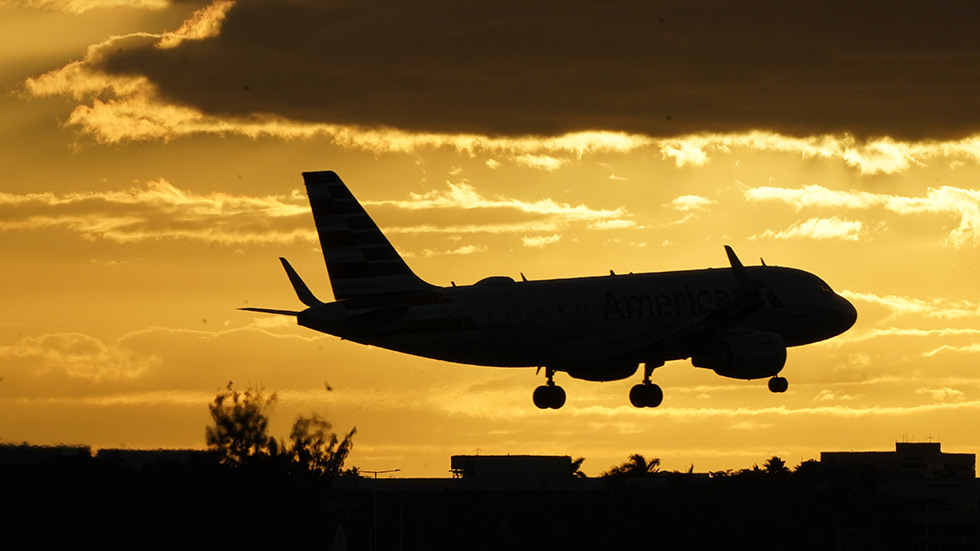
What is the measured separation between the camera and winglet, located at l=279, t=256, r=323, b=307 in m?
83.6

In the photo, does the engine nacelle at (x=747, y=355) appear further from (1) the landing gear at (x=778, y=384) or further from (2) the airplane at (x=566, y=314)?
(1) the landing gear at (x=778, y=384)

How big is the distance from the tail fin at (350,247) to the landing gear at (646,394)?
45.9 feet

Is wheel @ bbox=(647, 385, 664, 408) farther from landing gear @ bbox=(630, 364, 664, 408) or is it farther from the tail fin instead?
the tail fin

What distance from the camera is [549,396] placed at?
302 ft

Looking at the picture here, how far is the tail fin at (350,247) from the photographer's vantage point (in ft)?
270

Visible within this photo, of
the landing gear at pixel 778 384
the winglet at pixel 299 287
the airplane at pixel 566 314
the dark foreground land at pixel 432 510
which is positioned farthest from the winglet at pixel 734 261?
the dark foreground land at pixel 432 510

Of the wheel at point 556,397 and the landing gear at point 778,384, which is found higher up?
the landing gear at point 778,384

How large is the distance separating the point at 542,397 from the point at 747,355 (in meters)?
10.3

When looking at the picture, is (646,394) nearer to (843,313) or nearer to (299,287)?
(843,313)

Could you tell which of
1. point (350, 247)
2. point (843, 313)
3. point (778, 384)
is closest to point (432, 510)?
point (843, 313)

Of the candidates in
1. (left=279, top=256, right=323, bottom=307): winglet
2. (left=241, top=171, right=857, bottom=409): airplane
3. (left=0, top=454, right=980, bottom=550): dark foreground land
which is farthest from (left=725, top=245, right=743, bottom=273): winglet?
(left=0, top=454, right=980, bottom=550): dark foreground land

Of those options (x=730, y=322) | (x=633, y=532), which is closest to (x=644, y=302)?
(x=730, y=322)

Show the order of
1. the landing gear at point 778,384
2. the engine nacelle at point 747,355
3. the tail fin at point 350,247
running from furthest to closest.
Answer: the landing gear at point 778,384
the engine nacelle at point 747,355
the tail fin at point 350,247

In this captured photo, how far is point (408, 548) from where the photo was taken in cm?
15838
